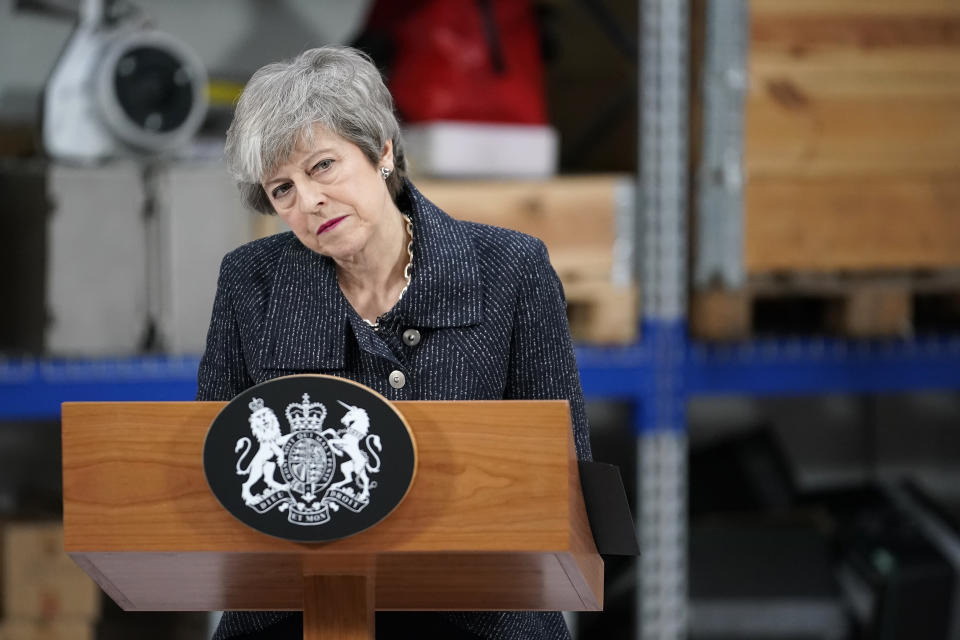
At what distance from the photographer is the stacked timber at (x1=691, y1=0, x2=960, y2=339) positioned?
3445 mm

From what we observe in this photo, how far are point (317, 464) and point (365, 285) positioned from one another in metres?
0.67

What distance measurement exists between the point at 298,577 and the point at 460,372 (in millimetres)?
475

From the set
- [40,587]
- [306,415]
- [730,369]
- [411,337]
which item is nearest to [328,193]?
[411,337]

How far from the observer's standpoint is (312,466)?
134 cm

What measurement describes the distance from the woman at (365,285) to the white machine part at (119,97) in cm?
155

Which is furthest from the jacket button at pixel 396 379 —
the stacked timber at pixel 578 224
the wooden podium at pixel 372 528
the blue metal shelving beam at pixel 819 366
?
the blue metal shelving beam at pixel 819 366

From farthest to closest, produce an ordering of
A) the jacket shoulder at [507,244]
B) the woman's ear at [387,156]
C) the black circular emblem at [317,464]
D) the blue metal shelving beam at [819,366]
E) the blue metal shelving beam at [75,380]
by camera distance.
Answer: the blue metal shelving beam at [819,366] → the blue metal shelving beam at [75,380] → the jacket shoulder at [507,244] → the woman's ear at [387,156] → the black circular emblem at [317,464]

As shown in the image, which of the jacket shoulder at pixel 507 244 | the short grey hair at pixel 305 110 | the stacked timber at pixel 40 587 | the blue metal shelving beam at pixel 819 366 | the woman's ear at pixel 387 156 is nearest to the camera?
the short grey hair at pixel 305 110

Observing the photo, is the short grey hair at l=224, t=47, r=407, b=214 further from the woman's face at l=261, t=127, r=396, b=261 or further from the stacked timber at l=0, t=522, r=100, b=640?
the stacked timber at l=0, t=522, r=100, b=640

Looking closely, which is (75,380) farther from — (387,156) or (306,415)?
(306,415)

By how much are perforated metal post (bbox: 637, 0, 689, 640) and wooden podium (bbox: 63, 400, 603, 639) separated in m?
2.11

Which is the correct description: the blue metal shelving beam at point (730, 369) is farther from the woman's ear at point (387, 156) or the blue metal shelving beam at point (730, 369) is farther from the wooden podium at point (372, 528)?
the wooden podium at point (372, 528)

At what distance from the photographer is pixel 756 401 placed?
500cm

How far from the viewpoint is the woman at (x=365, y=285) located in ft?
5.75
